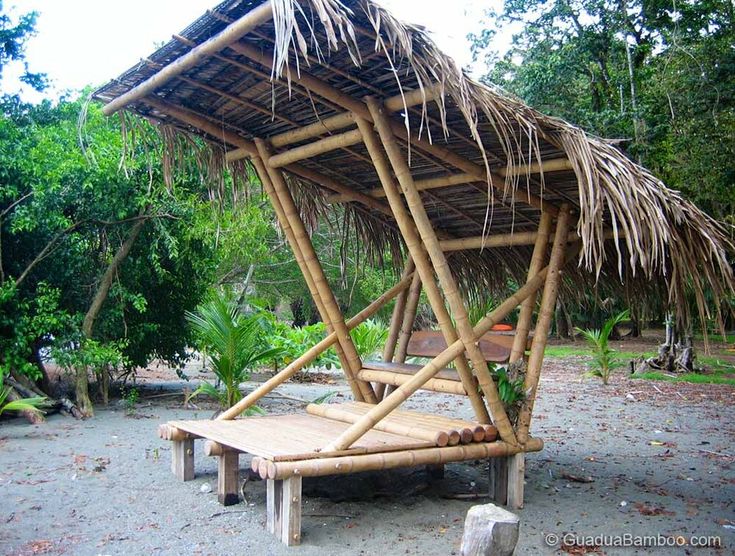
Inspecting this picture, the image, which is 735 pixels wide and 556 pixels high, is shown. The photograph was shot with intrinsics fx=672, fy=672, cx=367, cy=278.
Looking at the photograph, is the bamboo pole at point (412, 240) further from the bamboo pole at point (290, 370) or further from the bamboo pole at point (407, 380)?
the bamboo pole at point (290, 370)

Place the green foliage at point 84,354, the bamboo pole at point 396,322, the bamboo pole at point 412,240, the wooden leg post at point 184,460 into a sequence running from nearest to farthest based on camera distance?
the bamboo pole at point 412,240 → the wooden leg post at point 184,460 → the bamboo pole at point 396,322 → the green foliage at point 84,354

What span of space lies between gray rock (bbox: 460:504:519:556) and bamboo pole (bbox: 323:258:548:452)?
1589 mm

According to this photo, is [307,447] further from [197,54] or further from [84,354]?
[84,354]

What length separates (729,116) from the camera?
994cm

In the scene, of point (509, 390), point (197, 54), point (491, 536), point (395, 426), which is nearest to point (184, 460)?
point (395, 426)

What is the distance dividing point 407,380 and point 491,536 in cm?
234

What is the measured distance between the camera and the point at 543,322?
4.78m

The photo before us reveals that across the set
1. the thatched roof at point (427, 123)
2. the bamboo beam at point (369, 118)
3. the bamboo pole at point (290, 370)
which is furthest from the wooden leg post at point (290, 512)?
the bamboo beam at point (369, 118)

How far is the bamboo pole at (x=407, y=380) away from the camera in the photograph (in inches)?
187

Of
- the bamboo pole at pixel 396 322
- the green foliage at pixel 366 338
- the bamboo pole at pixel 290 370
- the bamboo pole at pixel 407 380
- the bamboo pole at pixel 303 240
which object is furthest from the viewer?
the green foliage at pixel 366 338

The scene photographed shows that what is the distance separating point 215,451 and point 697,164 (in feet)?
29.0

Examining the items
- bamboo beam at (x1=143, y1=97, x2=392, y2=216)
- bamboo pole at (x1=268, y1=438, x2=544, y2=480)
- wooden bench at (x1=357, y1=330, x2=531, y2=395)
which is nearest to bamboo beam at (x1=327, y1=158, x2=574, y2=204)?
bamboo beam at (x1=143, y1=97, x2=392, y2=216)

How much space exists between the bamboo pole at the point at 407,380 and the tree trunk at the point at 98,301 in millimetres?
3773

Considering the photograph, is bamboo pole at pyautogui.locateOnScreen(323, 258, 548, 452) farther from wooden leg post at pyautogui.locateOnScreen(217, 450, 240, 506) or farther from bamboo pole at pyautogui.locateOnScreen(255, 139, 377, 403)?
bamboo pole at pyautogui.locateOnScreen(255, 139, 377, 403)
